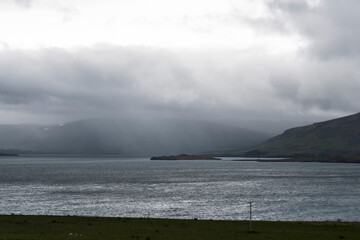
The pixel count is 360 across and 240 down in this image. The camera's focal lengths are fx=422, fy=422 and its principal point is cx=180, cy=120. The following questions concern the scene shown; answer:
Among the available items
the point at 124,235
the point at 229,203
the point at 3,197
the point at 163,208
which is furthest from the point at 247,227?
the point at 3,197

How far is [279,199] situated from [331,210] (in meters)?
21.0

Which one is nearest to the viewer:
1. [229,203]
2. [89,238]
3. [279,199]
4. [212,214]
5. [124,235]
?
[89,238]

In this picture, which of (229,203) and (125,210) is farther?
(229,203)

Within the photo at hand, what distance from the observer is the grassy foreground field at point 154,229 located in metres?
43.1

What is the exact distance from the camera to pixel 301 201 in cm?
10212

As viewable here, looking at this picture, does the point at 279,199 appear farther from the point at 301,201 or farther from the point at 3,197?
the point at 3,197

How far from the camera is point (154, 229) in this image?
1938 inches

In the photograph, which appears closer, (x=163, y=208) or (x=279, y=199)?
(x=163, y=208)

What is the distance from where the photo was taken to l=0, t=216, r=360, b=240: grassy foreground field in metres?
43.1

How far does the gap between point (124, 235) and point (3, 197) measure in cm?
7444

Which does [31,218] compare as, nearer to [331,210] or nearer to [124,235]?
[124,235]

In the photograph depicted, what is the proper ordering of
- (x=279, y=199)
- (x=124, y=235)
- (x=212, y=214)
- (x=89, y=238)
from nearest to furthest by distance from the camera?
(x=89, y=238) → (x=124, y=235) → (x=212, y=214) → (x=279, y=199)

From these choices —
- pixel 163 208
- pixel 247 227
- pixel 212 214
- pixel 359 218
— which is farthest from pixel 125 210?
pixel 359 218

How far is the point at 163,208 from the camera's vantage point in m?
87.5
